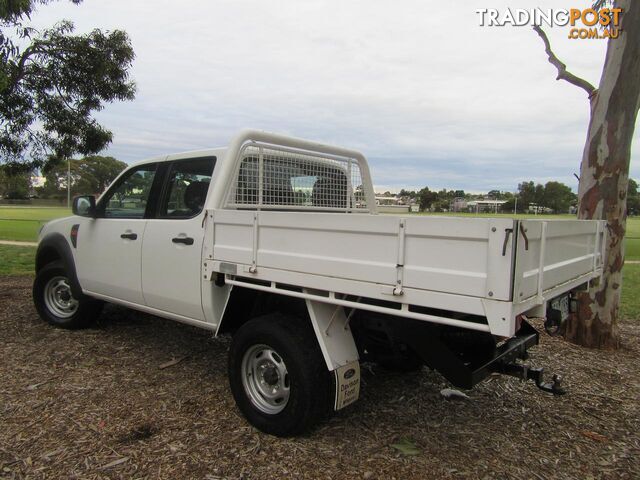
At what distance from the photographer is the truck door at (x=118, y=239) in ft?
14.4

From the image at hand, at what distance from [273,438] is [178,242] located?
1695 mm

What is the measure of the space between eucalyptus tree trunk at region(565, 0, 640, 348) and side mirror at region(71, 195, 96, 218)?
16.8 feet

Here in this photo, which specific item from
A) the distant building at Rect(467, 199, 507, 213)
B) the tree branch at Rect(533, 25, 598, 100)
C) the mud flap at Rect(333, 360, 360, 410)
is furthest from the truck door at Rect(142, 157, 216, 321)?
the distant building at Rect(467, 199, 507, 213)

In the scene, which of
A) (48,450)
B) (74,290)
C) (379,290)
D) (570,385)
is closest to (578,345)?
(570,385)

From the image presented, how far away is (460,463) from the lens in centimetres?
290

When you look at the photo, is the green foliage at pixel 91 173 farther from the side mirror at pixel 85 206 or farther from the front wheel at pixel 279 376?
the front wheel at pixel 279 376

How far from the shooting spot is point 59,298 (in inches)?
218

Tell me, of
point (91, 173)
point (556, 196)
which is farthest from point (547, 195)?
point (91, 173)

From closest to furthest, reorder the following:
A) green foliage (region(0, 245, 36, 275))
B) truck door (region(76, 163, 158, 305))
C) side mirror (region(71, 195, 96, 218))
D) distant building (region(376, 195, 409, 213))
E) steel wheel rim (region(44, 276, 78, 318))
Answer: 1. truck door (region(76, 163, 158, 305))
2. side mirror (region(71, 195, 96, 218))
3. steel wheel rim (region(44, 276, 78, 318))
4. distant building (region(376, 195, 409, 213))
5. green foliage (region(0, 245, 36, 275))

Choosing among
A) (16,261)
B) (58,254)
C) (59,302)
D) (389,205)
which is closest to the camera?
(58,254)

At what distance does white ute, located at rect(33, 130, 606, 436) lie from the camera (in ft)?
7.72

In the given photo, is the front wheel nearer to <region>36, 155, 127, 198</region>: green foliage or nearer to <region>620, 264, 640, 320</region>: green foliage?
<region>620, 264, 640, 320</region>: green foliage

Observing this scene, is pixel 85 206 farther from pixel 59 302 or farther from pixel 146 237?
pixel 59 302

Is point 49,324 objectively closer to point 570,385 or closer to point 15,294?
point 15,294
